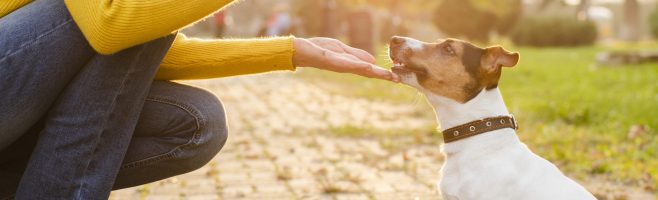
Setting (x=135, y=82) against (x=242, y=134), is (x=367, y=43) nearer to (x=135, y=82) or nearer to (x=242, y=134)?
(x=242, y=134)

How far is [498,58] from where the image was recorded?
400cm

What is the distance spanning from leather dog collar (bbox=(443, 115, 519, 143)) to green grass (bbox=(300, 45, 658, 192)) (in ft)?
4.59

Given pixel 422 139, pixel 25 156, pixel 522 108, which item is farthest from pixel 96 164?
pixel 522 108

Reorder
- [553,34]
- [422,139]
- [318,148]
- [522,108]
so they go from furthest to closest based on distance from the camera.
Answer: [553,34] → [522,108] → [422,139] → [318,148]

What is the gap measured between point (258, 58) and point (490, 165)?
1.12m

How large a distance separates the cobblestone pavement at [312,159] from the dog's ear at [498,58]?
5.74 feet

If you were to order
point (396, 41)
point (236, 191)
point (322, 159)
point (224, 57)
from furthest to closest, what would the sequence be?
1. point (322, 159)
2. point (236, 191)
3. point (396, 41)
4. point (224, 57)

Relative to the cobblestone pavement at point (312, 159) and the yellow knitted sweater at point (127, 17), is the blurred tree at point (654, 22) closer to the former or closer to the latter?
the cobblestone pavement at point (312, 159)

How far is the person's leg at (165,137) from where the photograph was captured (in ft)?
12.1

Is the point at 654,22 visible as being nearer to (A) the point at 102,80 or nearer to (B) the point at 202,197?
(B) the point at 202,197

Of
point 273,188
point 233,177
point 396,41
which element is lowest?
point 233,177

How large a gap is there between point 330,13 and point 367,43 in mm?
1455

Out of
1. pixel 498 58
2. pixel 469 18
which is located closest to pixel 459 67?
pixel 498 58

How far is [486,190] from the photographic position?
12.4ft
